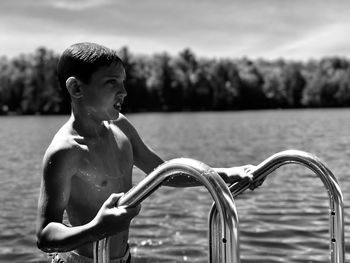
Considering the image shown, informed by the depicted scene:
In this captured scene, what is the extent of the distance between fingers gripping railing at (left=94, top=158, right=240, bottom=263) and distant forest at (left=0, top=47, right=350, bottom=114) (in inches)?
3551

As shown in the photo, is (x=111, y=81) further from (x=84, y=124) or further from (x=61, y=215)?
(x=61, y=215)

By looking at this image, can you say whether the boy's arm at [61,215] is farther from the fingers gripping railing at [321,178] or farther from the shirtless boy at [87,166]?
the fingers gripping railing at [321,178]

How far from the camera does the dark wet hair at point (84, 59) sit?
2.23 m

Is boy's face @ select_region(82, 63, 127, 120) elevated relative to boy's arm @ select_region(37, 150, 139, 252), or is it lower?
elevated

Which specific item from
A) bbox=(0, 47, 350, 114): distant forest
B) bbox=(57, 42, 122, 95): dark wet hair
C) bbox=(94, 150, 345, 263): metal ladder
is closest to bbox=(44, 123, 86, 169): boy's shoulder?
bbox=(57, 42, 122, 95): dark wet hair

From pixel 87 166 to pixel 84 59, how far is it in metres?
0.46

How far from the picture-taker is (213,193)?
5.98 feet

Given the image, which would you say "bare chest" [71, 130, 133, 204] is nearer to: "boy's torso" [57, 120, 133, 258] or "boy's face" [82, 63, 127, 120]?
"boy's torso" [57, 120, 133, 258]

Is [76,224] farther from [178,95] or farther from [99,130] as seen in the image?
[178,95]

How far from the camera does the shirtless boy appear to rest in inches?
76.5

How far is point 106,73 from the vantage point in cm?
226

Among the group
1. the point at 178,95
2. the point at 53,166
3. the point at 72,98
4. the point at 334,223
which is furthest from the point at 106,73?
the point at 178,95

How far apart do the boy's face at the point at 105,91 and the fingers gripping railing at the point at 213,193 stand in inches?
20.1

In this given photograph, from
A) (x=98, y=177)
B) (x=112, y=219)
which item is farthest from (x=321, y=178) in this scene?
(x=112, y=219)
